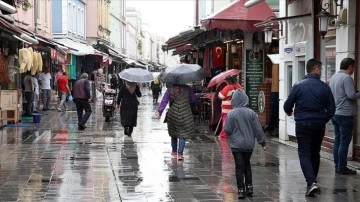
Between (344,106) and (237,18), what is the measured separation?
8.27 metres

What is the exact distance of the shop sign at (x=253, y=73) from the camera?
20344mm

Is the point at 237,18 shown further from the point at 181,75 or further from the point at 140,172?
the point at 140,172

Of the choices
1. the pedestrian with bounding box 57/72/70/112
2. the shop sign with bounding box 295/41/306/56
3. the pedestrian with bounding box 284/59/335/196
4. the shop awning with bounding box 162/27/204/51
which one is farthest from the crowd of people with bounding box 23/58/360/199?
the pedestrian with bounding box 57/72/70/112

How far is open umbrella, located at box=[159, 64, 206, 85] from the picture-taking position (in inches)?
500

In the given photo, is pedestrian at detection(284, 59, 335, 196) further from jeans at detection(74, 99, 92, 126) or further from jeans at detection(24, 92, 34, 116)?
jeans at detection(24, 92, 34, 116)

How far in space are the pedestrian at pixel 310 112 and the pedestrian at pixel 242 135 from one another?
58 cm

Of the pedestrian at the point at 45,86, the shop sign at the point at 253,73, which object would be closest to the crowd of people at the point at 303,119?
the shop sign at the point at 253,73

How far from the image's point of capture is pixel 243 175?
8.63 meters

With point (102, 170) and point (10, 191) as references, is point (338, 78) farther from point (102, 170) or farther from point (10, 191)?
point (10, 191)

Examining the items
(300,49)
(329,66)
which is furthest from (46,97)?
(329,66)

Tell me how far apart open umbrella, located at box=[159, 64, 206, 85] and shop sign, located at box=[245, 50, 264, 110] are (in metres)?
6.69

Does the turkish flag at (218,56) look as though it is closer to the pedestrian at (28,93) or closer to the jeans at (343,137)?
the pedestrian at (28,93)

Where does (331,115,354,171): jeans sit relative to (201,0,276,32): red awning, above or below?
below

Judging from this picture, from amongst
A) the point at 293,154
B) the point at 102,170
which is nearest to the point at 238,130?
the point at 102,170
